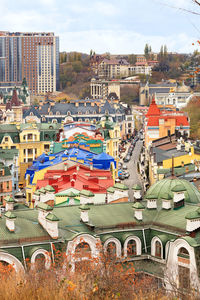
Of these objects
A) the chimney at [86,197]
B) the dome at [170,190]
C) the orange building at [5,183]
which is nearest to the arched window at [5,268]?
the chimney at [86,197]

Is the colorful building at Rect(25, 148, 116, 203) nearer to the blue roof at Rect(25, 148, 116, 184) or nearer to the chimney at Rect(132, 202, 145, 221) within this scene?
the blue roof at Rect(25, 148, 116, 184)

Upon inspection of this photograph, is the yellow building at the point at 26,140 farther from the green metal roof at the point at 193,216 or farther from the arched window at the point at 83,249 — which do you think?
the green metal roof at the point at 193,216

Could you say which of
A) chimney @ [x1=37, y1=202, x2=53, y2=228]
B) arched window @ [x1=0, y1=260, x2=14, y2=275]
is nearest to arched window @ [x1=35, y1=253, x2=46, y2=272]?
arched window @ [x1=0, y1=260, x2=14, y2=275]

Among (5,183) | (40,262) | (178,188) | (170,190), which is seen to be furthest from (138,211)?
(5,183)

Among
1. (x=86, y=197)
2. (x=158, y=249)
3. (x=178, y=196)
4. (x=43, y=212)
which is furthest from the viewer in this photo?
(x=86, y=197)

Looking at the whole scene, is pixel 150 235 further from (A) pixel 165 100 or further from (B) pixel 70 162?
(A) pixel 165 100

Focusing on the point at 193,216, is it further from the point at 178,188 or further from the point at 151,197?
the point at 151,197
